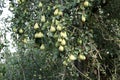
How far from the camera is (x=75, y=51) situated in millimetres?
3463

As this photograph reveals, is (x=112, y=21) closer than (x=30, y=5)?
No

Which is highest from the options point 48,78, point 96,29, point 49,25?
point 49,25

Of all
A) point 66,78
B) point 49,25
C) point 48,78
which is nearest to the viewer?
point 49,25

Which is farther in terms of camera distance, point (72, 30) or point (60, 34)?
point (72, 30)

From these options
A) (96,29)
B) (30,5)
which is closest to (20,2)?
(30,5)

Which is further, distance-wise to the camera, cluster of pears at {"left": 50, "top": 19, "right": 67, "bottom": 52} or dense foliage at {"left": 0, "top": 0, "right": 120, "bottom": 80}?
dense foliage at {"left": 0, "top": 0, "right": 120, "bottom": 80}

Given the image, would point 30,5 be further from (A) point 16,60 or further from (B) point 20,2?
(A) point 16,60

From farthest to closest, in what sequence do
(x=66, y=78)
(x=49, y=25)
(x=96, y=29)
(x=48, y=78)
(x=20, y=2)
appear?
1. (x=48, y=78)
2. (x=66, y=78)
3. (x=96, y=29)
4. (x=20, y=2)
5. (x=49, y=25)

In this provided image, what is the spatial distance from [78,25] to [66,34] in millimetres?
560

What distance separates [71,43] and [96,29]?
1261 millimetres

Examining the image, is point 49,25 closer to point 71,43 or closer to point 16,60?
point 71,43

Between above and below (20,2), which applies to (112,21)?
below

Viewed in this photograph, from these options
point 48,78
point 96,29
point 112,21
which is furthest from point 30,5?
point 48,78

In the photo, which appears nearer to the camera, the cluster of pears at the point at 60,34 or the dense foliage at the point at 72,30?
the cluster of pears at the point at 60,34
